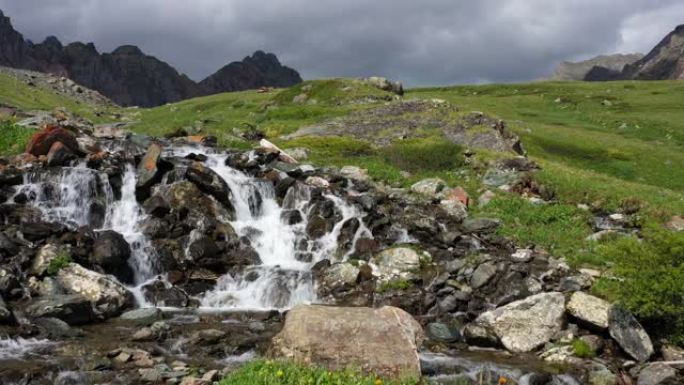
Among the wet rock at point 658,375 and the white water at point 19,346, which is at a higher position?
the white water at point 19,346

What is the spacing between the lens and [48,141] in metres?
32.8

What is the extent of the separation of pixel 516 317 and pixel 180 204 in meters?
17.7

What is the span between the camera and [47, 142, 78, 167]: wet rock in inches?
1223

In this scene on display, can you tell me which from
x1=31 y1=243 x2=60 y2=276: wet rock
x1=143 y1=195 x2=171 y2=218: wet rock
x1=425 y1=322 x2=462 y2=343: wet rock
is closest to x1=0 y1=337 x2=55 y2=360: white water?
x1=31 y1=243 x2=60 y2=276: wet rock

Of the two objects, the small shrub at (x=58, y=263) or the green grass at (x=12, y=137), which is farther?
the green grass at (x=12, y=137)

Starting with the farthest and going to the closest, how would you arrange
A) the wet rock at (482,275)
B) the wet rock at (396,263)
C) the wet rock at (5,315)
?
the wet rock at (396,263) → the wet rock at (482,275) → the wet rock at (5,315)

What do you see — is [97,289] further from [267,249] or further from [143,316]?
[267,249]

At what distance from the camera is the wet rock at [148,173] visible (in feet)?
96.9

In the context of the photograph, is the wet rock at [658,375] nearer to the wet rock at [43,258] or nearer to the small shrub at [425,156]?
the wet rock at [43,258]

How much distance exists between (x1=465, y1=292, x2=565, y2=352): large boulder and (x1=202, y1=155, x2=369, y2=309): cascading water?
7651 mm

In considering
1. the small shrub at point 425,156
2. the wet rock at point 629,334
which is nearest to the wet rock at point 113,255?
the wet rock at point 629,334

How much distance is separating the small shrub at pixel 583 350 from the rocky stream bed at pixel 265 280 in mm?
148

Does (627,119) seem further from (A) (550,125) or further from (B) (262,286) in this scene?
(B) (262,286)

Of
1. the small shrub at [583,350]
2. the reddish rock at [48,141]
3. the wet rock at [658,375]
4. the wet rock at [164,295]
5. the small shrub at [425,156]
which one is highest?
the reddish rock at [48,141]
